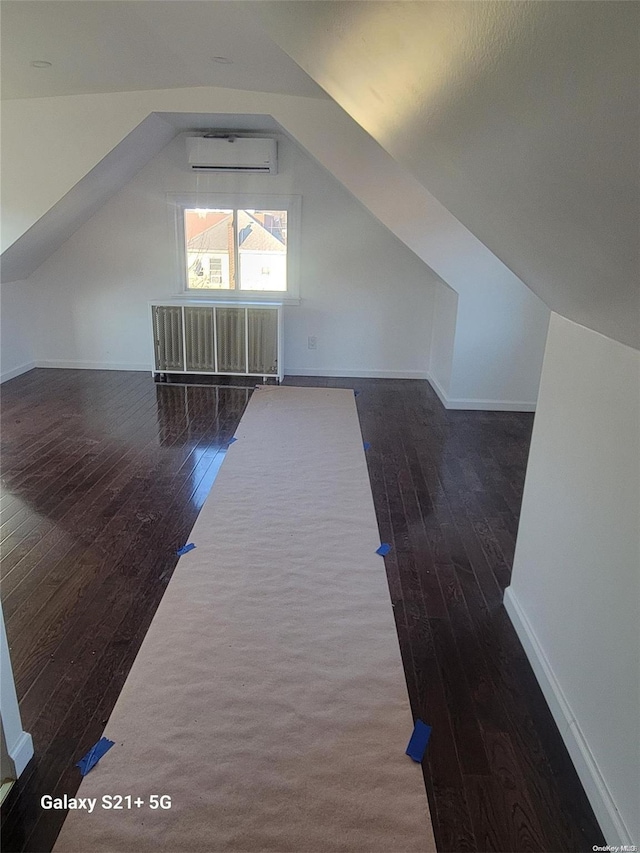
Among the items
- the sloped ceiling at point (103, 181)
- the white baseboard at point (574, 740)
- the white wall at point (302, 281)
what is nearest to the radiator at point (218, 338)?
the white wall at point (302, 281)

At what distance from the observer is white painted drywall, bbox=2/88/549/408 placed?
12.3ft

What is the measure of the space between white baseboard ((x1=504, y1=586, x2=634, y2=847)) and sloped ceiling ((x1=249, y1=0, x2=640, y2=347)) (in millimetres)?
1105

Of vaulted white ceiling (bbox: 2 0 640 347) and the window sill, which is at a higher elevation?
vaulted white ceiling (bbox: 2 0 640 347)

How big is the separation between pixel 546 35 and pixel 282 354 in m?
4.88

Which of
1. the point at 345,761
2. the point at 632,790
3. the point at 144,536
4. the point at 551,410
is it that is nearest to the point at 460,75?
the point at 551,410

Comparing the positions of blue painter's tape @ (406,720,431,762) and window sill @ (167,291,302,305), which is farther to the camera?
window sill @ (167,291,302,305)

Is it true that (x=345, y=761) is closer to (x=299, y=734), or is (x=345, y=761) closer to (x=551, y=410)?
(x=299, y=734)

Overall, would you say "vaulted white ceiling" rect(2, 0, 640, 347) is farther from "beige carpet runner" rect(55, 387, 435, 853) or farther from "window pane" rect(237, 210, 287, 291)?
"window pane" rect(237, 210, 287, 291)

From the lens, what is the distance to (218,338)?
5.30m

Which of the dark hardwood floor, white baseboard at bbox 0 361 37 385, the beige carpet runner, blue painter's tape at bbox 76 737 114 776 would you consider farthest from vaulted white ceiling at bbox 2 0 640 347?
white baseboard at bbox 0 361 37 385

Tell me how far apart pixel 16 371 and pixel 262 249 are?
274 centimetres

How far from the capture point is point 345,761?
1537 millimetres

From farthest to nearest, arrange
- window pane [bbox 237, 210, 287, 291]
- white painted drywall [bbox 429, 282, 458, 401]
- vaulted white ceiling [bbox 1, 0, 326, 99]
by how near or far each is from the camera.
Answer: window pane [bbox 237, 210, 287, 291]
white painted drywall [bbox 429, 282, 458, 401]
vaulted white ceiling [bbox 1, 0, 326, 99]

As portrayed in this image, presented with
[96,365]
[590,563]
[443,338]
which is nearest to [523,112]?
[590,563]
